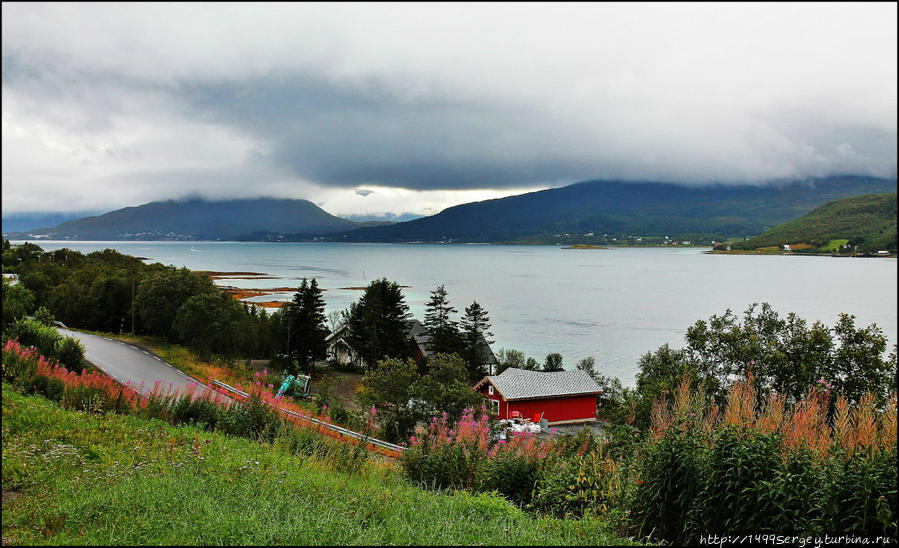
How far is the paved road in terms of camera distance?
15914 millimetres

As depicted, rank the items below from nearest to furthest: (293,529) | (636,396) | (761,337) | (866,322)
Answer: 1. (293,529)
2. (636,396)
3. (761,337)
4. (866,322)

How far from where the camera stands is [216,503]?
155 inches

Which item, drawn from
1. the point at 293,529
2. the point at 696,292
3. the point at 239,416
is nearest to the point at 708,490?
the point at 293,529

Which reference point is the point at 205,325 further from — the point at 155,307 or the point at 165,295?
the point at 155,307

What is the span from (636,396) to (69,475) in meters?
15.8

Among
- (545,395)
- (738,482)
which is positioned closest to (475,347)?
(545,395)

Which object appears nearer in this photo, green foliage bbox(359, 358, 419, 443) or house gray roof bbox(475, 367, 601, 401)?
green foliage bbox(359, 358, 419, 443)

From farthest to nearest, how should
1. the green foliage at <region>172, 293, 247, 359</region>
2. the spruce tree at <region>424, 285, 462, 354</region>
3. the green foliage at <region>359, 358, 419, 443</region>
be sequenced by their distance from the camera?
the spruce tree at <region>424, 285, 462, 354</region> < the green foliage at <region>172, 293, 247, 359</region> < the green foliage at <region>359, 358, 419, 443</region>

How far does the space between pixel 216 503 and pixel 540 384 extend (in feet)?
68.1

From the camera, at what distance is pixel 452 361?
17438 millimetres

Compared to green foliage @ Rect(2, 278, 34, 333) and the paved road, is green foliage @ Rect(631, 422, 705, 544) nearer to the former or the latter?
the paved road

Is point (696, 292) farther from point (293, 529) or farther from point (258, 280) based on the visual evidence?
point (293, 529)

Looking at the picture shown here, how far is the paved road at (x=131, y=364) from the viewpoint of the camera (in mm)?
15914

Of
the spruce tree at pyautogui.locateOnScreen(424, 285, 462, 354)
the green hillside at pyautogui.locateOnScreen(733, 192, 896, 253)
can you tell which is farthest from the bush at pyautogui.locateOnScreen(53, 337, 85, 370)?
the green hillside at pyautogui.locateOnScreen(733, 192, 896, 253)
